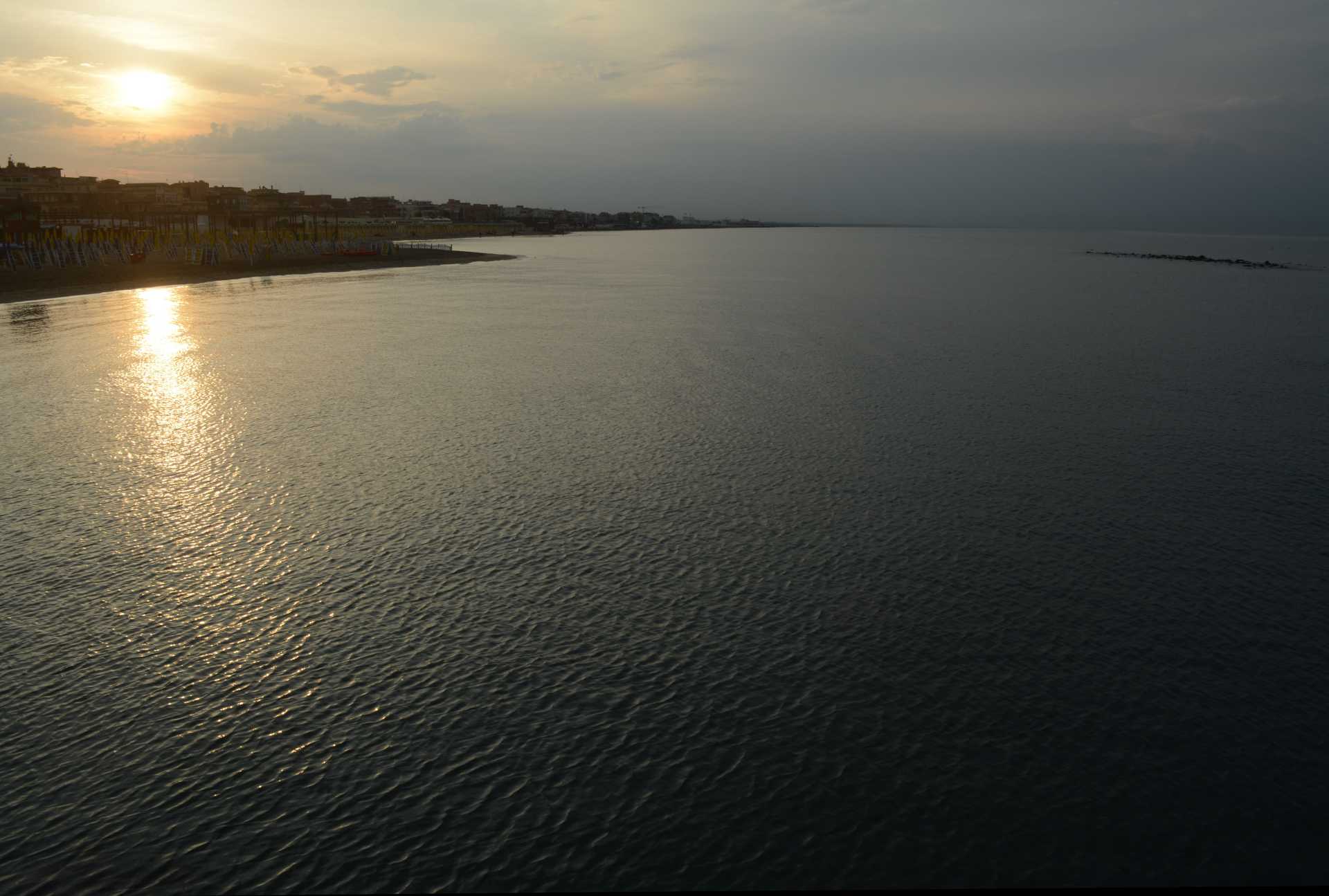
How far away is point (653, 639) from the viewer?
12.8m

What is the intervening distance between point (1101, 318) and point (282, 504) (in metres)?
54.9

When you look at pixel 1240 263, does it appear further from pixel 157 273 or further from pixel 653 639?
pixel 653 639

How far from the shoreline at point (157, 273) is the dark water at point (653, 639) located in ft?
130

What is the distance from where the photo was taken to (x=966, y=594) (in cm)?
1446

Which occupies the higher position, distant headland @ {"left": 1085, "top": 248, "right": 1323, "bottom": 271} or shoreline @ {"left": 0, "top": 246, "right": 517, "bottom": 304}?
distant headland @ {"left": 1085, "top": 248, "right": 1323, "bottom": 271}

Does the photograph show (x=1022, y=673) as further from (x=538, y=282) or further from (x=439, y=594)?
(x=538, y=282)

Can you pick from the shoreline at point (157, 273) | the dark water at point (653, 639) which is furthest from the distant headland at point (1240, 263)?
the dark water at point (653, 639)

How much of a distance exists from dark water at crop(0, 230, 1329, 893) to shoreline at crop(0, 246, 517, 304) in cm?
3965

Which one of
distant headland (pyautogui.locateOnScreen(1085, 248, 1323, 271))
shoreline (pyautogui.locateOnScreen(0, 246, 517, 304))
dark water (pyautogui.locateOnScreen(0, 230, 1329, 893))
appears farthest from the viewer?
distant headland (pyautogui.locateOnScreen(1085, 248, 1323, 271))

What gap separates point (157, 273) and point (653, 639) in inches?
3238

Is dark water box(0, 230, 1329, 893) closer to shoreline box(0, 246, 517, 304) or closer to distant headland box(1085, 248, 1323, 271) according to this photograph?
shoreline box(0, 246, 517, 304)

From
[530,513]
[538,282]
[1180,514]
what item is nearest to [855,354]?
[1180,514]

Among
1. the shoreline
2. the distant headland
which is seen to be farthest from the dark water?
the distant headland

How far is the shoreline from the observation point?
62000mm
